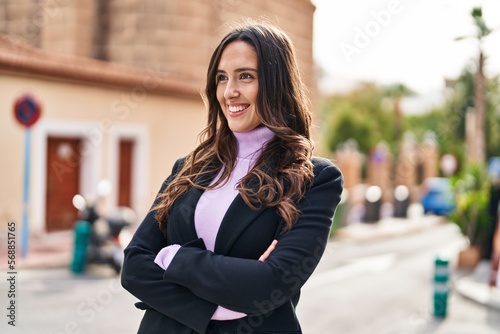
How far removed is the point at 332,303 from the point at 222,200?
21.5 ft

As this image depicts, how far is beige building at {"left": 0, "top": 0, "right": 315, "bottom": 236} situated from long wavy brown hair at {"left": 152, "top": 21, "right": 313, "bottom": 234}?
6.37m

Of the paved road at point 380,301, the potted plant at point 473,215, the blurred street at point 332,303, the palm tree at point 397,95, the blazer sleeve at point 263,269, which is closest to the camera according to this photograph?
the blazer sleeve at point 263,269

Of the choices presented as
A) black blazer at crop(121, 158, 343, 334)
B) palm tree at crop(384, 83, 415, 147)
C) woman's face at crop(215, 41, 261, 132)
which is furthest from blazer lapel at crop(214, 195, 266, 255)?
palm tree at crop(384, 83, 415, 147)

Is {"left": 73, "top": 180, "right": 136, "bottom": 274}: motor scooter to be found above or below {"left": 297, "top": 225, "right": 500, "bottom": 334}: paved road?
above

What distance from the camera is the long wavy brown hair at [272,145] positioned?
6.71ft

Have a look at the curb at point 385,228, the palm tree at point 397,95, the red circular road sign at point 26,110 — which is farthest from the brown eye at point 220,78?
the palm tree at point 397,95

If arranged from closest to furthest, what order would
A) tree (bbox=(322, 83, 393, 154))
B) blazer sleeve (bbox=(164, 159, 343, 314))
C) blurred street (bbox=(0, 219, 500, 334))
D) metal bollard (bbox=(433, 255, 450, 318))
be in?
blazer sleeve (bbox=(164, 159, 343, 314)), blurred street (bbox=(0, 219, 500, 334)), metal bollard (bbox=(433, 255, 450, 318)), tree (bbox=(322, 83, 393, 154))

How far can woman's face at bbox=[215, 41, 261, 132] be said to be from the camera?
2.11 metres

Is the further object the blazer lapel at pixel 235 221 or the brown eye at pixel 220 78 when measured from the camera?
the brown eye at pixel 220 78

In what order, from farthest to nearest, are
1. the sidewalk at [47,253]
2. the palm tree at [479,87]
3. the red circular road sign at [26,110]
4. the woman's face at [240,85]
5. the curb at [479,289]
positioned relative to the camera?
1. the palm tree at [479,87]
2. the red circular road sign at [26,110]
3. the sidewalk at [47,253]
4. the curb at [479,289]
5. the woman's face at [240,85]

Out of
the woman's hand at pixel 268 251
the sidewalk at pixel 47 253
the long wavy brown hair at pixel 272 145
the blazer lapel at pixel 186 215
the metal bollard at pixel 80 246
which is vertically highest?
the long wavy brown hair at pixel 272 145

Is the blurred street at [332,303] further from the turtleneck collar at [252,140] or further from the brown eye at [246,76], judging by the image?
→ the brown eye at [246,76]

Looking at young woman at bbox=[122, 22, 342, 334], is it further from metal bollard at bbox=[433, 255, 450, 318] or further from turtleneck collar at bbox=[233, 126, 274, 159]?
metal bollard at bbox=[433, 255, 450, 318]

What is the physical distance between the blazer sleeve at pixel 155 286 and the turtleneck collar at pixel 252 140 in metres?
0.29
